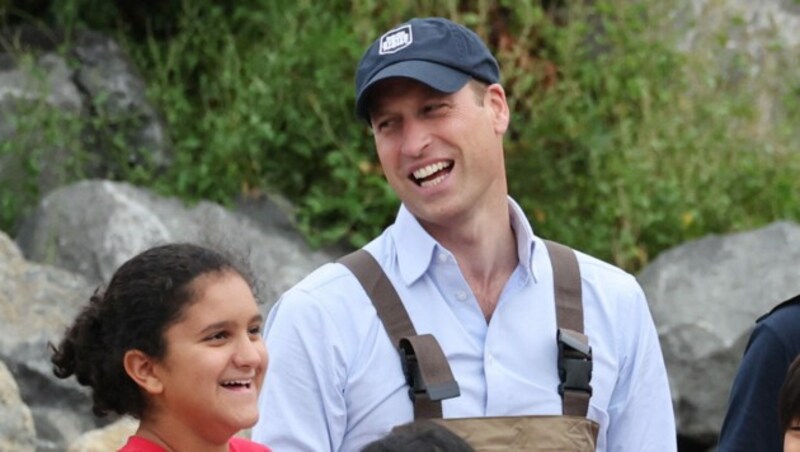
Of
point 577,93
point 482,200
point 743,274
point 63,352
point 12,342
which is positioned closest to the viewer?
point 63,352

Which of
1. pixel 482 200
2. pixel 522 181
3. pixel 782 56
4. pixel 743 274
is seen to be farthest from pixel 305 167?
pixel 482 200

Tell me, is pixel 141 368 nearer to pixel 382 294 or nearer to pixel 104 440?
pixel 382 294

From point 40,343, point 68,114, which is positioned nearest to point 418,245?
point 40,343

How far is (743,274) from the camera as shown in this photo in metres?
8.10

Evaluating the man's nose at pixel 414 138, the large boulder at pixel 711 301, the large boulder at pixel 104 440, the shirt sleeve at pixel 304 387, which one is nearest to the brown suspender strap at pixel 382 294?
the shirt sleeve at pixel 304 387

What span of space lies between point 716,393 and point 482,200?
362cm

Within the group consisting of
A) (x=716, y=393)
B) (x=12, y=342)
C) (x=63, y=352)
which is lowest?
(x=716, y=393)

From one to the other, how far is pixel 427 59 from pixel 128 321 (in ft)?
2.89

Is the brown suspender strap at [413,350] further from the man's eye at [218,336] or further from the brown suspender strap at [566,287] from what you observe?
the man's eye at [218,336]

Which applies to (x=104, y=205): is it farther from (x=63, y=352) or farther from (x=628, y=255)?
(x=63, y=352)

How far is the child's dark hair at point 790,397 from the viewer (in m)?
3.98

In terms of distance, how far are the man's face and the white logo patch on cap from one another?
0.08 m

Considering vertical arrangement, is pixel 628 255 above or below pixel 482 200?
below

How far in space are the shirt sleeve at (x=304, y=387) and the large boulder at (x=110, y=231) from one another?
3348 mm
